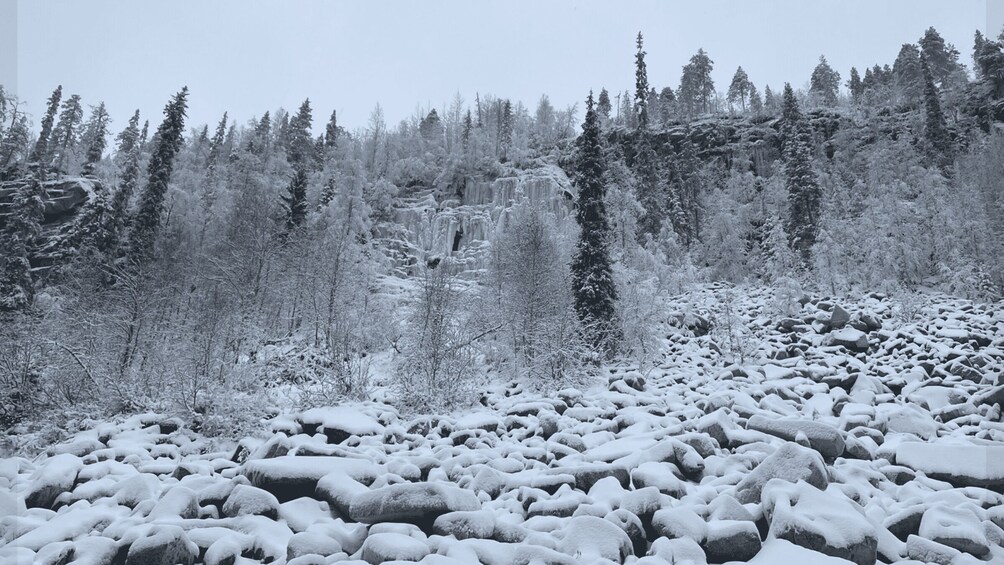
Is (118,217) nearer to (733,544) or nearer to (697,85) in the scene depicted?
(733,544)

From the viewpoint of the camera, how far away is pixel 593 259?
20.5 metres

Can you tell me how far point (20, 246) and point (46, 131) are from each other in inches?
1935

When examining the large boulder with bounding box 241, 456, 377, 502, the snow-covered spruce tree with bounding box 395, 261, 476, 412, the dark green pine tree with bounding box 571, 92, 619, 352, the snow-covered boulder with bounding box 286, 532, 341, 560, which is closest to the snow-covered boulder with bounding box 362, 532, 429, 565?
the snow-covered boulder with bounding box 286, 532, 341, 560

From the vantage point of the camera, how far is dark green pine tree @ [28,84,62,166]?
182ft

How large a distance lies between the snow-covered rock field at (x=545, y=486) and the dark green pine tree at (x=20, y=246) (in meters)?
25.4

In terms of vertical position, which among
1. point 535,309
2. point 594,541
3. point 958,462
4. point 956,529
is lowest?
point 594,541

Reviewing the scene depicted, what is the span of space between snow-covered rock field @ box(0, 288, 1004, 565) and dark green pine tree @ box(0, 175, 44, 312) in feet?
83.4

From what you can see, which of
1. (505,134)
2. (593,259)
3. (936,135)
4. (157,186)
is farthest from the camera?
(505,134)

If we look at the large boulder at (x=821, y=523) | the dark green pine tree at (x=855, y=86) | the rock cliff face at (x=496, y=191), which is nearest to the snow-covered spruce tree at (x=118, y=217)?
the rock cliff face at (x=496, y=191)

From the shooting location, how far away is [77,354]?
34.3ft

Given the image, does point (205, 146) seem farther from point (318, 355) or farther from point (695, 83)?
point (695, 83)

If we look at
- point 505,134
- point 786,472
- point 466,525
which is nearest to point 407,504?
point 466,525

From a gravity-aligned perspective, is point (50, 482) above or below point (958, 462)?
below

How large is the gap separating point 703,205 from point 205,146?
68.8 meters
